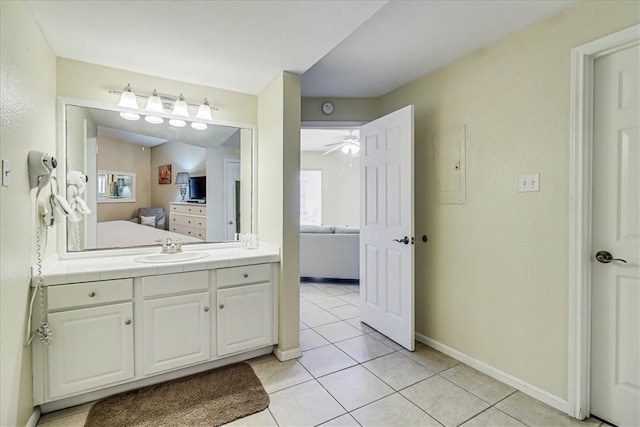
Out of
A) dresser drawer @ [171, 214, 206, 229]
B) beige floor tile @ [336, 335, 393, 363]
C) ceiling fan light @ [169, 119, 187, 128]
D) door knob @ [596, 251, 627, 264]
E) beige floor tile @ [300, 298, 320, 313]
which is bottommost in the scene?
beige floor tile @ [336, 335, 393, 363]

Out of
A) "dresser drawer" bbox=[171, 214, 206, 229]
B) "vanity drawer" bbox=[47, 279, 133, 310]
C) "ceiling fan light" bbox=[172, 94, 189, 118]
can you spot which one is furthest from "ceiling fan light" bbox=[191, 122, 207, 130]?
"vanity drawer" bbox=[47, 279, 133, 310]

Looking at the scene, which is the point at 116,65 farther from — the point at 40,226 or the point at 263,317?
the point at 263,317

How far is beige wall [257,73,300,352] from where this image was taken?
7.72 ft

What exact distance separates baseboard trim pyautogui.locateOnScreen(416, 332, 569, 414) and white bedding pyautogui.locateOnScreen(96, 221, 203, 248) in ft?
7.45

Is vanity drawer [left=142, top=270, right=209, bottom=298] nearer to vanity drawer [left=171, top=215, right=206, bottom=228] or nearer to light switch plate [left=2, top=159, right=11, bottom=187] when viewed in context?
vanity drawer [left=171, top=215, right=206, bottom=228]

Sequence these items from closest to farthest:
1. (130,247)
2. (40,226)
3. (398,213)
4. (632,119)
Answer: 1. (632,119)
2. (40,226)
3. (130,247)
4. (398,213)

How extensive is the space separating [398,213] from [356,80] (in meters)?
1.25

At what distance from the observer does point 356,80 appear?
2748 millimetres

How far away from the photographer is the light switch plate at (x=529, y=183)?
1879 mm

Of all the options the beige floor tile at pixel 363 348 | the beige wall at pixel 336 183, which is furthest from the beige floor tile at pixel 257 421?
the beige wall at pixel 336 183

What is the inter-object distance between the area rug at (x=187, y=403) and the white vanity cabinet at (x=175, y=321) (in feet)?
0.44

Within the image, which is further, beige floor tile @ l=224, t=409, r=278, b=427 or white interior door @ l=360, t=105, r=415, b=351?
white interior door @ l=360, t=105, r=415, b=351

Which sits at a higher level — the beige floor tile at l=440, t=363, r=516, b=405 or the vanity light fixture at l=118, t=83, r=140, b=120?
the vanity light fixture at l=118, t=83, r=140, b=120

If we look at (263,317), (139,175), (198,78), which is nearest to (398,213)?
(263,317)
